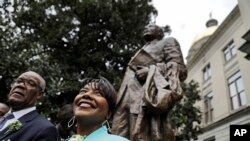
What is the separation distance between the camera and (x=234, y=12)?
24.3 m

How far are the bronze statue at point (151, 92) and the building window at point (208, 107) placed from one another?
2563cm

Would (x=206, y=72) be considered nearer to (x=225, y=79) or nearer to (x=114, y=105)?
(x=225, y=79)

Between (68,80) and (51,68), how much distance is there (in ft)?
2.70

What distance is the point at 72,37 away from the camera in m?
13.4

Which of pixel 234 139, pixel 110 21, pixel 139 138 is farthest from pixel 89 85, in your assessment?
pixel 110 21

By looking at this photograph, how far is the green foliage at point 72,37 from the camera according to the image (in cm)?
1145

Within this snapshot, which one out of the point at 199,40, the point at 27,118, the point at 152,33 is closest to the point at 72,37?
the point at 152,33

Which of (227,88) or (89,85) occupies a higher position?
(227,88)

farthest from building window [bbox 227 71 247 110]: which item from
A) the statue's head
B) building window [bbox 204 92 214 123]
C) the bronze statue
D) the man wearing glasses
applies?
the man wearing glasses

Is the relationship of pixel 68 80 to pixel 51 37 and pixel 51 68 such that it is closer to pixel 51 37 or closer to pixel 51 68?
pixel 51 68

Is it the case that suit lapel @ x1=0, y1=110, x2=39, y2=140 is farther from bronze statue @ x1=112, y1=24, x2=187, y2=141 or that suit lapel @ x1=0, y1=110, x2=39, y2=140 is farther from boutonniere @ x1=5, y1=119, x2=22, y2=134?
bronze statue @ x1=112, y1=24, x2=187, y2=141

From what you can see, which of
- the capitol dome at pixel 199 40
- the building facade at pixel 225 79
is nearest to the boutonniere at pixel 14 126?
the building facade at pixel 225 79

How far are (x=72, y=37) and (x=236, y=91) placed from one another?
50.1 feet

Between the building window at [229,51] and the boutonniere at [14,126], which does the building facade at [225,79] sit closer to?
the building window at [229,51]
